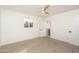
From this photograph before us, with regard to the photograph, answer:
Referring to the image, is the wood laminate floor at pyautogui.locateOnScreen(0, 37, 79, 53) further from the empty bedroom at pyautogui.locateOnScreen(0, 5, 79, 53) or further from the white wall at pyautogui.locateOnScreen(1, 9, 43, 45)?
the white wall at pyautogui.locateOnScreen(1, 9, 43, 45)

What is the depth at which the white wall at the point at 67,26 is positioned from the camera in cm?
497

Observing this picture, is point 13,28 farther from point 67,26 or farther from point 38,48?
point 67,26

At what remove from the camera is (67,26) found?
559cm

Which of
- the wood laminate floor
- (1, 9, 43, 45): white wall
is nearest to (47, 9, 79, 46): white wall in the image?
the wood laminate floor

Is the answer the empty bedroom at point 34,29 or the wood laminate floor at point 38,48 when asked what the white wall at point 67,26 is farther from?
the wood laminate floor at point 38,48

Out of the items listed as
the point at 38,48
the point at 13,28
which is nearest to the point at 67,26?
the point at 38,48

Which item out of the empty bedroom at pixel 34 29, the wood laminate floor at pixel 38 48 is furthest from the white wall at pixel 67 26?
the wood laminate floor at pixel 38 48

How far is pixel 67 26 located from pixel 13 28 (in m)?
3.39

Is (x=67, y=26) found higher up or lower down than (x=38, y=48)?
higher up

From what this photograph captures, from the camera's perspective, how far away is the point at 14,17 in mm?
5590

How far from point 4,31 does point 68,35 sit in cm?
382

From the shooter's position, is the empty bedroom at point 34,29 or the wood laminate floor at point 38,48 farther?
the empty bedroom at point 34,29
